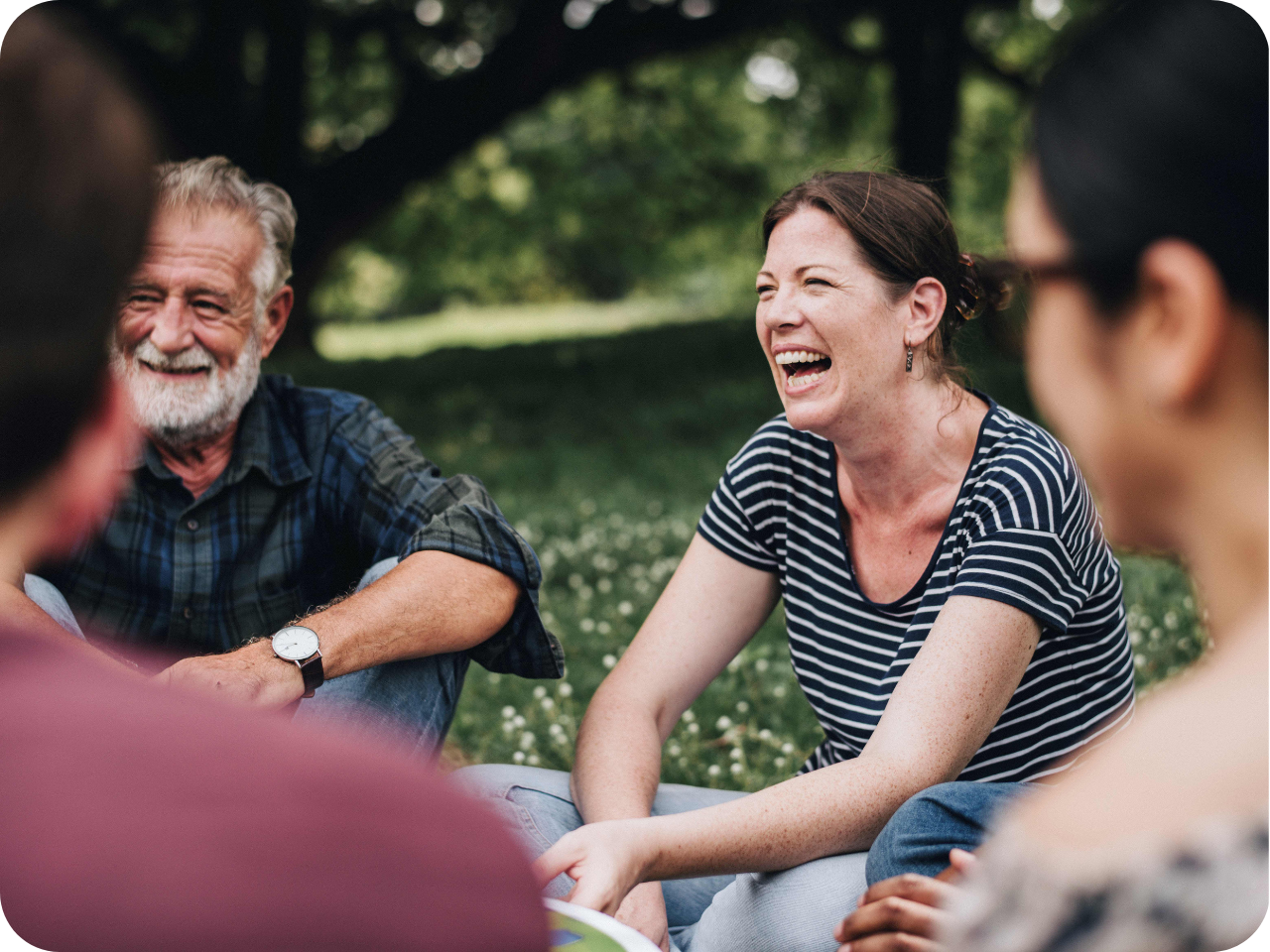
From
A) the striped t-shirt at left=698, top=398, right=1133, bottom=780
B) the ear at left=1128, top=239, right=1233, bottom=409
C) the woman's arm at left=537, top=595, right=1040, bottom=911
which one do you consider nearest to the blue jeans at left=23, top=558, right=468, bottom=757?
the striped t-shirt at left=698, top=398, right=1133, bottom=780

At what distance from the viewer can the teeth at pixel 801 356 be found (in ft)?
9.19

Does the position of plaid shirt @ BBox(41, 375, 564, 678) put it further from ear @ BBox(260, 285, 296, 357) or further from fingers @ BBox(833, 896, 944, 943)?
fingers @ BBox(833, 896, 944, 943)

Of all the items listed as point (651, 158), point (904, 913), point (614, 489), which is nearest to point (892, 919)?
point (904, 913)

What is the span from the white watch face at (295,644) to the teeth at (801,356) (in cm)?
130

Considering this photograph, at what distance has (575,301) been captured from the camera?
51781mm

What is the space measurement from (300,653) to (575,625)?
286 centimetres

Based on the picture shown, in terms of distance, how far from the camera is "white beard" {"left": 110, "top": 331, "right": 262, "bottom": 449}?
305 cm

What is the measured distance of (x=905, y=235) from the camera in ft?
8.87

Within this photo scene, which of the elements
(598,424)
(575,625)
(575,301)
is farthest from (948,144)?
(575,301)

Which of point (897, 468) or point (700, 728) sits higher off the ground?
point (897, 468)

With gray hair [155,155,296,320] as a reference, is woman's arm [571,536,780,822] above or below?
below

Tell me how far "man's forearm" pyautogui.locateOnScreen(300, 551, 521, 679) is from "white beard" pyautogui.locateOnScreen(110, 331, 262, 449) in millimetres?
725

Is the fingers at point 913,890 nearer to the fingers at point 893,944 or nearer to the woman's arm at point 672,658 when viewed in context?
the fingers at point 893,944

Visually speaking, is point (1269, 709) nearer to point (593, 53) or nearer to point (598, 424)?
point (598, 424)
